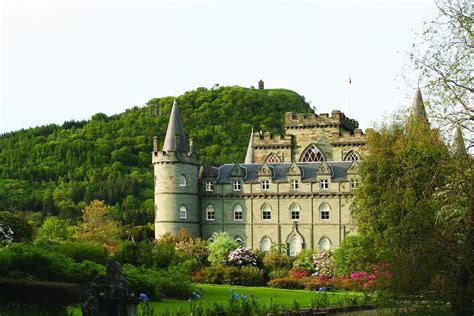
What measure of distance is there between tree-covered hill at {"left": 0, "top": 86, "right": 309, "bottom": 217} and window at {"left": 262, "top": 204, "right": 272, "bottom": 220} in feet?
82.7

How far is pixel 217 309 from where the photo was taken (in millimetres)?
21000

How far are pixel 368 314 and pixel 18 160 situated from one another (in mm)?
89787

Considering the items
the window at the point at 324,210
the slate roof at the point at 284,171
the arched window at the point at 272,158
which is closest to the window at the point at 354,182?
the slate roof at the point at 284,171

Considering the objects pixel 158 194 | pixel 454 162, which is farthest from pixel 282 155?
pixel 454 162

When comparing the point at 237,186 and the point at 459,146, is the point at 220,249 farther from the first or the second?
the point at 459,146

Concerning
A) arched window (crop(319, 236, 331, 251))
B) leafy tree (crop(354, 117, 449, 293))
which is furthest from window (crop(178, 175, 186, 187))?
leafy tree (crop(354, 117, 449, 293))

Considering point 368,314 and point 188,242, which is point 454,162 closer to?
point 368,314

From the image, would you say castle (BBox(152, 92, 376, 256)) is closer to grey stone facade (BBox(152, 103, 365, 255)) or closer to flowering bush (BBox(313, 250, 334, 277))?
grey stone facade (BBox(152, 103, 365, 255))

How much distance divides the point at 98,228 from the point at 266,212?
14410 millimetres

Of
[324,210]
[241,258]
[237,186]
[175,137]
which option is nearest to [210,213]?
[237,186]

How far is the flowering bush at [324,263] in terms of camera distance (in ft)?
161

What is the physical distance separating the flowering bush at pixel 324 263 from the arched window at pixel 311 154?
44.3 feet

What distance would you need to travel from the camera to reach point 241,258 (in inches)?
2025

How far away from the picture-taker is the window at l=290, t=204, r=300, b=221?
5956 cm
